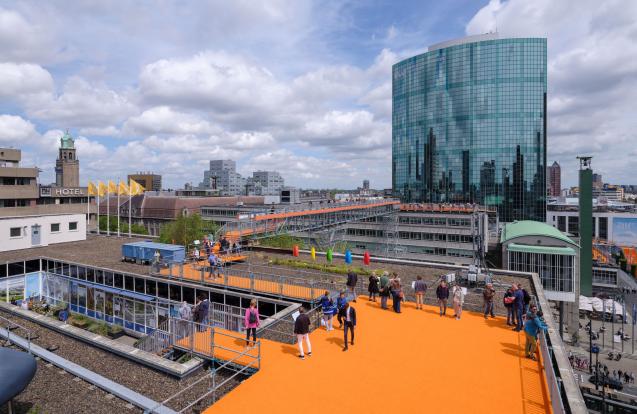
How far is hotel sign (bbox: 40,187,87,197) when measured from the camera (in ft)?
205

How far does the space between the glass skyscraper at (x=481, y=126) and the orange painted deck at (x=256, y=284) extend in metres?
101

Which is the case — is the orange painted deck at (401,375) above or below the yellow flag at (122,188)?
below

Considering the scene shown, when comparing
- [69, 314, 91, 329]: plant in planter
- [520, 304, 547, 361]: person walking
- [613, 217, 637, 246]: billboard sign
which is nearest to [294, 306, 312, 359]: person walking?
[520, 304, 547, 361]: person walking

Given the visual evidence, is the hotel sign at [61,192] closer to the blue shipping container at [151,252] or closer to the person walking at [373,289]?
the blue shipping container at [151,252]

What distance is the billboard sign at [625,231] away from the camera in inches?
3748

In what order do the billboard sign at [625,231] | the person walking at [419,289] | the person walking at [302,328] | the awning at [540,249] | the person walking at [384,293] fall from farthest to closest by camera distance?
1. the billboard sign at [625,231]
2. the awning at [540,249]
3. the person walking at [384,293]
4. the person walking at [419,289]
5. the person walking at [302,328]

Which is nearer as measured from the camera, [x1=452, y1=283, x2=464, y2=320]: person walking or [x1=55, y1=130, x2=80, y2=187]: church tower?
[x1=452, y1=283, x2=464, y2=320]: person walking

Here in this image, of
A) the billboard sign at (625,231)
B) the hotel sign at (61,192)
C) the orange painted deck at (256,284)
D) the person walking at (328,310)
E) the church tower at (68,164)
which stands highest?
the church tower at (68,164)

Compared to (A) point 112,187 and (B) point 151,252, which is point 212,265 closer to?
(B) point 151,252

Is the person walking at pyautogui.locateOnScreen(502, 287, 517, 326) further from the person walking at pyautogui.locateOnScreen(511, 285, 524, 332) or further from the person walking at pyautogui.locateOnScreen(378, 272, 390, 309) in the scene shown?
the person walking at pyautogui.locateOnScreen(378, 272, 390, 309)

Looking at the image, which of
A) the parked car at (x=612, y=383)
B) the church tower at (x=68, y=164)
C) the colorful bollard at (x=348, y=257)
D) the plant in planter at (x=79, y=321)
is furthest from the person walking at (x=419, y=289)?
the church tower at (x=68, y=164)

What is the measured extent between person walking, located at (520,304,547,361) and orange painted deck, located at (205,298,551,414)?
15.8 inches

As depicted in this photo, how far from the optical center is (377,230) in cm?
8344

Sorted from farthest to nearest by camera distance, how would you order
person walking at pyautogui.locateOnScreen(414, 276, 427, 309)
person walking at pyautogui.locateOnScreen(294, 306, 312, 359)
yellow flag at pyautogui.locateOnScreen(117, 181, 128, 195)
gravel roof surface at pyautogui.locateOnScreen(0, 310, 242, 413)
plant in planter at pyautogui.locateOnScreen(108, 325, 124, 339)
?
yellow flag at pyautogui.locateOnScreen(117, 181, 128, 195) → plant in planter at pyautogui.locateOnScreen(108, 325, 124, 339) → person walking at pyautogui.locateOnScreen(414, 276, 427, 309) → person walking at pyautogui.locateOnScreen(294, 306, 312, 359) → gravel roof surface at pyautogui.locateOnScreen(0, 310, 242, 413)
